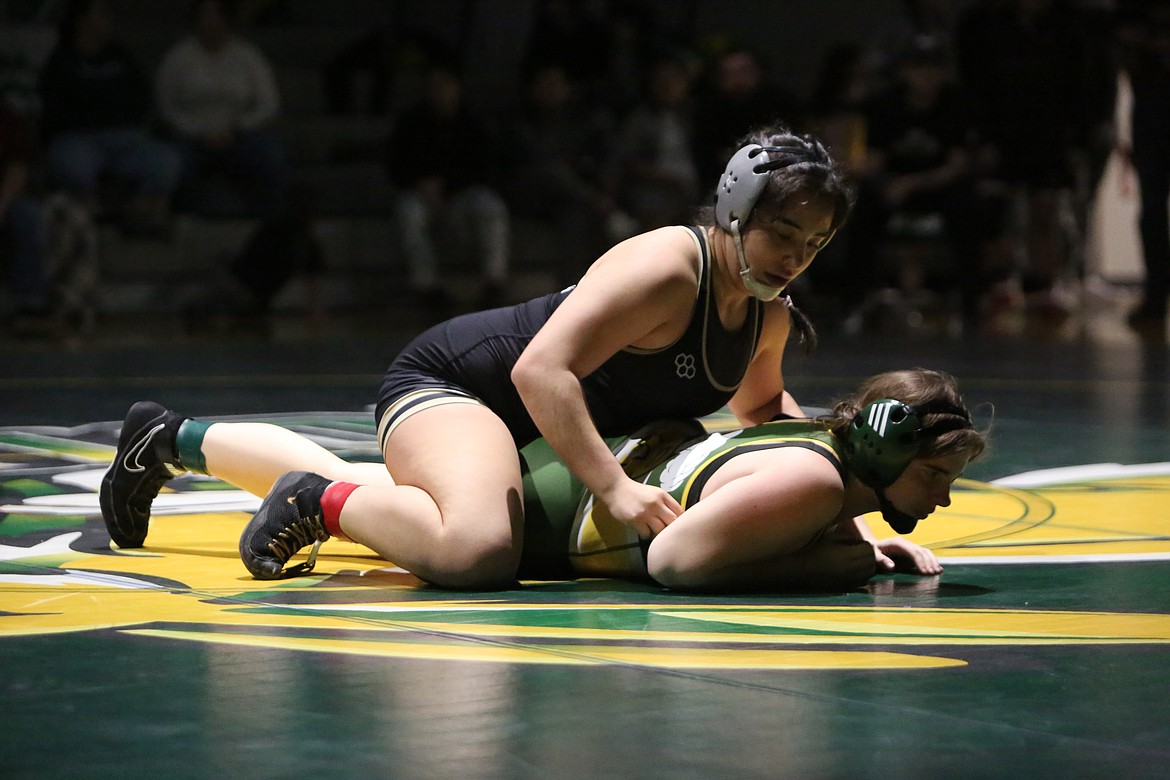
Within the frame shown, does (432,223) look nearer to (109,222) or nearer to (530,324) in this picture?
(109,222)

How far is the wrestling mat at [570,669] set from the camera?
6.94ft

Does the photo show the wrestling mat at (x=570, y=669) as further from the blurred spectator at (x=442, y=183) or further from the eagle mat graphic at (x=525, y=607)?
the blurred spectator at (x=442, y=183)

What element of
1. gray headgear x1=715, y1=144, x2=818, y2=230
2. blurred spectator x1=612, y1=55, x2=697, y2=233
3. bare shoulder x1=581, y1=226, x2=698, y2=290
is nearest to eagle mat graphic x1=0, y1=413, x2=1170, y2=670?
bare shoulder x1=581, y1=226, x2=698, y2=290

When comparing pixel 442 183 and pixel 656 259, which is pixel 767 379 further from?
pixel 442 183

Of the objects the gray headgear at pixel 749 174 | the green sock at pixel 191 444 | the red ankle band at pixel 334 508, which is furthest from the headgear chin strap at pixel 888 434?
the green sock at pixel 191 444

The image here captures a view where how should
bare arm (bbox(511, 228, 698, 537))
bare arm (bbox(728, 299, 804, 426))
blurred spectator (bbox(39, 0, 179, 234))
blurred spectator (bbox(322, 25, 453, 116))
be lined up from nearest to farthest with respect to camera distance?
1. bare arm (bbox(511, 228, 698, 537))
2. bare arm (bbox(728, 299, 804, 426))
3. blurred spectator (bbox(39, 0, 179, 234))
4. blurred spectator (bbox(322, 25, 453, 116))

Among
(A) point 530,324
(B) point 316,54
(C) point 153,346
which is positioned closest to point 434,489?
(A) point 530,324

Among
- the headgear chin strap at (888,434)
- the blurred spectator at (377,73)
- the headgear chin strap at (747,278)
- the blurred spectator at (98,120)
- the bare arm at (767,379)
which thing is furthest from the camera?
the blurred spectator at (377,73)

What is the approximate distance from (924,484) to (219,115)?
755 cm

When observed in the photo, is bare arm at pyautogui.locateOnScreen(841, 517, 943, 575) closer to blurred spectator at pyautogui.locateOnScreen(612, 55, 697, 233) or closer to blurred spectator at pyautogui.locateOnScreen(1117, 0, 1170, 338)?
blurred spectator at pyautogui.locateOnScreen(1117, 0, 1170, 338)

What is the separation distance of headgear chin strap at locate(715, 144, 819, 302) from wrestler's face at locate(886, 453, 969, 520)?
441 millimetres

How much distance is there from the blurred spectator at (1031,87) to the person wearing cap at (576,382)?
7258mm

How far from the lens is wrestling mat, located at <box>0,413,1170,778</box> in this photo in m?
2.12

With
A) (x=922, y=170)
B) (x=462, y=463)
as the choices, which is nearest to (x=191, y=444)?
(x=462, y=463)
